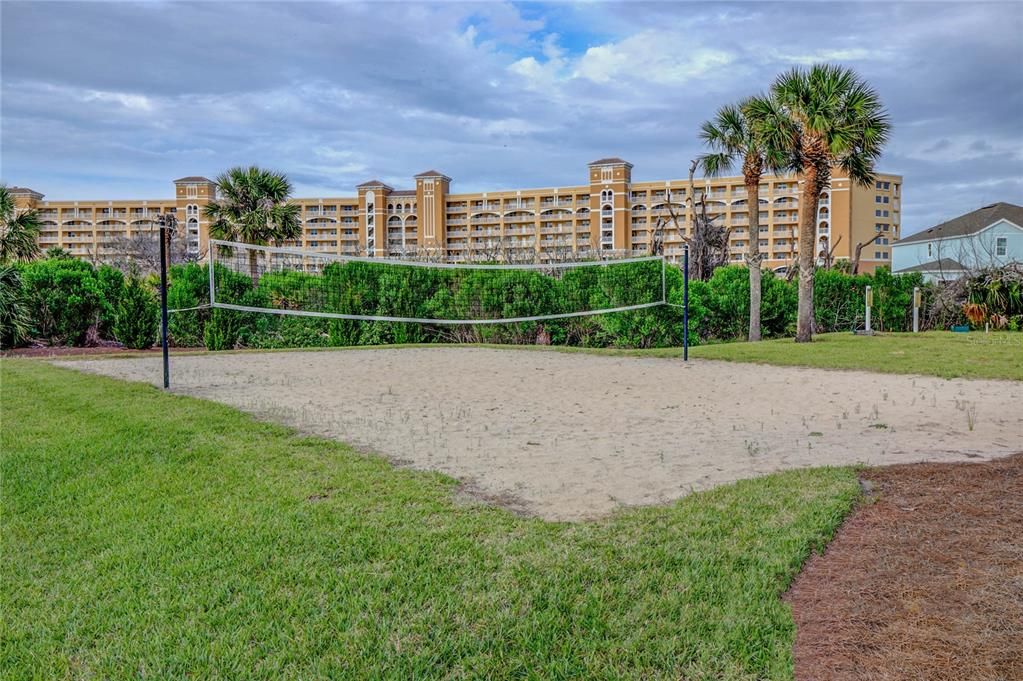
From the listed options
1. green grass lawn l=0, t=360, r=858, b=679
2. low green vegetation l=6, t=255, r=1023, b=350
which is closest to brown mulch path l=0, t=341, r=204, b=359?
low green vegetation l=6, t=255, r=1023, b=350

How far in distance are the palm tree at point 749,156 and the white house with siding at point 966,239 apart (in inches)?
965

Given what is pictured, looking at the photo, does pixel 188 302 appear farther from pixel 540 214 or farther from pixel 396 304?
pixel 540 214

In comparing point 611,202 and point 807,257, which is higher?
point 611,202

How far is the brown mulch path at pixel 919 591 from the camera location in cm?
260

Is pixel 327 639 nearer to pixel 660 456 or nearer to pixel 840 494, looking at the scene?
pixel 840 494

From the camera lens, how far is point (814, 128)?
1734cm

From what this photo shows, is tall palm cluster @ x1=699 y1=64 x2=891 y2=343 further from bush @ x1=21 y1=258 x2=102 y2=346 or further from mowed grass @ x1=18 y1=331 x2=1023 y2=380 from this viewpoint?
bush @ x1=21 y1=258 x2=102 y2=346

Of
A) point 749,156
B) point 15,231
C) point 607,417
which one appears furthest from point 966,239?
point 15,231

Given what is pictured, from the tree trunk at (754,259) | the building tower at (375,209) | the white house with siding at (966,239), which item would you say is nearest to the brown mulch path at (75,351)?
the tree trunk at (754,259)

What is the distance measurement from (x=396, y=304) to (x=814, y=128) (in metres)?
11.3

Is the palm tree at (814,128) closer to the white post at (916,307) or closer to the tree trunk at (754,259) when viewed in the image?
the tree trunk at (754,259)

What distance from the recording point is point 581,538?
3.77 metres

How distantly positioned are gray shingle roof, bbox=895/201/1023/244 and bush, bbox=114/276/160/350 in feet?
136

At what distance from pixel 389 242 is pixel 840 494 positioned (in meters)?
96.6
